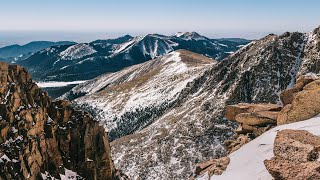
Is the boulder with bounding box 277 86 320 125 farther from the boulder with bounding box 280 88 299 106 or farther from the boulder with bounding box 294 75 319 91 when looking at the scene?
the boulder with bounding box 280 88 299 106

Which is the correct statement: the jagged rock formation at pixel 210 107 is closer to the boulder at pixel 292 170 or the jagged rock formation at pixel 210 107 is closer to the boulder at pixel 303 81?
the boulder at pixel 303 81

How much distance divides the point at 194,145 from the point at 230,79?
47.3 metres

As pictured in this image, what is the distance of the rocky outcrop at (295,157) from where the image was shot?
21.5 meters

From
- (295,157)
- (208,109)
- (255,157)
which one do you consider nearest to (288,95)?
(255,157)

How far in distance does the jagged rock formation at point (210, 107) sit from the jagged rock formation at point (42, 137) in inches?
1572

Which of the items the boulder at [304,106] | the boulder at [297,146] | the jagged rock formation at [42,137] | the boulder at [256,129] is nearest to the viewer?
the boulder at [297,146]

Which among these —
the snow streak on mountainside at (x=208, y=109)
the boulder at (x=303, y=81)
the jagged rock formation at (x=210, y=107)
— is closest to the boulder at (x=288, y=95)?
the boulder at (x=303, y=81)

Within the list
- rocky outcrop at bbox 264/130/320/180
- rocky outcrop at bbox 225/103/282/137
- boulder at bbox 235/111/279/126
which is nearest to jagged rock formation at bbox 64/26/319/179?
rocky outcrop at bbox 225/103/282/137

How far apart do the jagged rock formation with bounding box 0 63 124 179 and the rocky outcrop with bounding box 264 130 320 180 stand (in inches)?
1621

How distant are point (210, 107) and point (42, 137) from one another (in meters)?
91.1

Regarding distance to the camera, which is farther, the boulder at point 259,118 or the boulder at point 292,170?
the boulder at point 259,118

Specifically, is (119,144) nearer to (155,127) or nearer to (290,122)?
(155,127)

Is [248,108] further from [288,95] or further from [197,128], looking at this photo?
[197,128]

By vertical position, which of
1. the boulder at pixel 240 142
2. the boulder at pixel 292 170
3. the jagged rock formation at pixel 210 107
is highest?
the boulder at pixel 292 170
